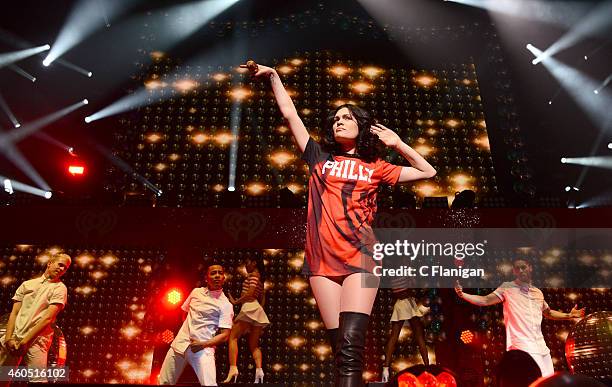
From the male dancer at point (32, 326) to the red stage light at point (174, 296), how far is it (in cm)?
181

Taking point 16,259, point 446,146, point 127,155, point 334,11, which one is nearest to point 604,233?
point 446,146

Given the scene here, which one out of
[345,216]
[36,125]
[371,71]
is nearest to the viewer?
[345,216]

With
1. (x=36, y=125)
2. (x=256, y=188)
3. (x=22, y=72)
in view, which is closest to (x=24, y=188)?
(x=36, y=125)

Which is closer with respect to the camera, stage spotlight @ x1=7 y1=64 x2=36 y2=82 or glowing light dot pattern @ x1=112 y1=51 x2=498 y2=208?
glowing light dot pattern @ x1=112 y1=51 x2=498 y2=208

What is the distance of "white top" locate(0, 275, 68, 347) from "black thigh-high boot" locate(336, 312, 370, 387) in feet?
10.6

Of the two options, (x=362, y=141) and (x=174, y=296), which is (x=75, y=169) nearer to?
(x=174, y=296)

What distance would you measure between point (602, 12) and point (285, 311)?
6906 millimetres

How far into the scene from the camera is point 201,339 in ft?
15.0

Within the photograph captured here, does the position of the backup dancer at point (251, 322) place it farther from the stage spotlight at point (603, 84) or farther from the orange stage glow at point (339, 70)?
the stage spotlight at point (603, 84)

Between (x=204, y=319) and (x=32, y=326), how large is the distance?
1506 millimetres

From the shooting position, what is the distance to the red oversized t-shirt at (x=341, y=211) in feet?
7.28

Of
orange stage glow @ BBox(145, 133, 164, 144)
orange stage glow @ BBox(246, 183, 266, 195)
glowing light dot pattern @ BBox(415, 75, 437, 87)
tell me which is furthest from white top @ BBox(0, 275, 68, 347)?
glowing light dot pattern @ BBox(415, 75, 437, 87)

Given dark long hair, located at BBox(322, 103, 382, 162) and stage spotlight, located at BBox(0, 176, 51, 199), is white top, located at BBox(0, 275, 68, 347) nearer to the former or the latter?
dark long hair, located at BBox(322, 103, 382, 162)

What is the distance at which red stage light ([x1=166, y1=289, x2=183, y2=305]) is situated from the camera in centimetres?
601
